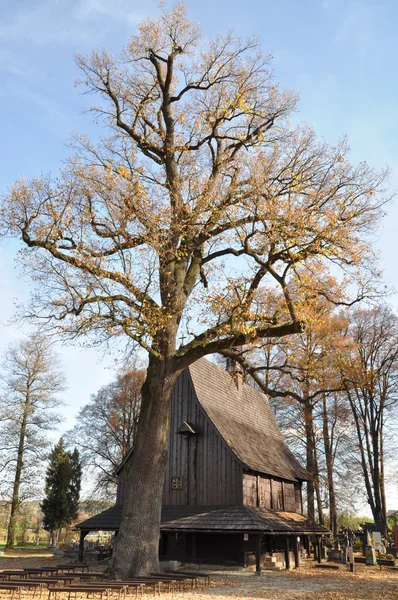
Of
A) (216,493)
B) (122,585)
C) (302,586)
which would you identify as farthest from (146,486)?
(216,493)

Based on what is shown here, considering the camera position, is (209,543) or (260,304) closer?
(260,304)

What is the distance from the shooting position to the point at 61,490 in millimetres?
40281

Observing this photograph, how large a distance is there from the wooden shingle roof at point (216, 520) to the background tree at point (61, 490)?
55.6 feet

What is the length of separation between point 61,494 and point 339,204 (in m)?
34.4

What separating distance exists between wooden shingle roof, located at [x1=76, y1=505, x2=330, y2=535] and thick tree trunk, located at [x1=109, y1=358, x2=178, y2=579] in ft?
20.9

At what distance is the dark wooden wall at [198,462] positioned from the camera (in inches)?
879

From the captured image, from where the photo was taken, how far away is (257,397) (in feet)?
Result: 108

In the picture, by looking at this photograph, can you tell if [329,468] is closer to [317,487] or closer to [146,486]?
[317,487]

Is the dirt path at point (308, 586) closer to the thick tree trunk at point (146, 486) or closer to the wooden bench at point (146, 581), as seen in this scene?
the wooden bench at point (146, 581)

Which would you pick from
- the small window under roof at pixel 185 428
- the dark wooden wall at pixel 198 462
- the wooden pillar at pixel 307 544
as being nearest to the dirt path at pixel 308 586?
the dark wooden wall at pixel 198 462

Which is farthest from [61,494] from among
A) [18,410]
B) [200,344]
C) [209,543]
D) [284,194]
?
[284,194]

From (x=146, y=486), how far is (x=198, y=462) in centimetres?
959

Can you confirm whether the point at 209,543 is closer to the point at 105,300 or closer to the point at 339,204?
the point at 105,300

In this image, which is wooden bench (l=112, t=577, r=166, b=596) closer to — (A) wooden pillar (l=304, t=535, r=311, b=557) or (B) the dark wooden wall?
(B) the dark wooden wall
